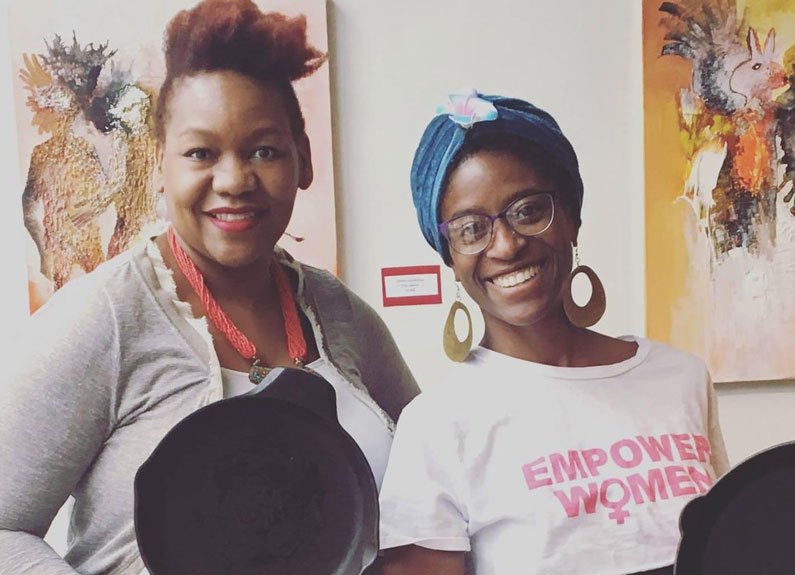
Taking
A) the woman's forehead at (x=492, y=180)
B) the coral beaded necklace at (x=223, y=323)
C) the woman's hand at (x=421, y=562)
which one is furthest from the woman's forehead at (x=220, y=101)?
the woman's hand at (x=421, y=562)

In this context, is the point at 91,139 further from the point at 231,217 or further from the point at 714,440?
the point at 714,440

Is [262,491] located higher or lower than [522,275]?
lower

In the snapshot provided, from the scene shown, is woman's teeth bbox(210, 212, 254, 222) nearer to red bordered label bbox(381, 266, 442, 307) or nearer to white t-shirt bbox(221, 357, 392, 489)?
white t-shirt bbox(221, 357, 392, 489)

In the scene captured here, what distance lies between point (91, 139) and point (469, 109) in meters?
0.76

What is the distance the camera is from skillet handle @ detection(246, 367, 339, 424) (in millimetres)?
630

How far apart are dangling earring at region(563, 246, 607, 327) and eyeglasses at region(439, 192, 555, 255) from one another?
0.24 feet

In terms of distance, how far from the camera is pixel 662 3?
1.21 metres

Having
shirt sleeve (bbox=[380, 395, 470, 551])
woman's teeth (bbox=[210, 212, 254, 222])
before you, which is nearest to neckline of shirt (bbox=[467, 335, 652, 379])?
shirt sleeve (bbox=[380, 395, 470, 551])

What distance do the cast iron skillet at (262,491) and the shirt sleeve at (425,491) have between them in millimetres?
40

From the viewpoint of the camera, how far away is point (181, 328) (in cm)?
74

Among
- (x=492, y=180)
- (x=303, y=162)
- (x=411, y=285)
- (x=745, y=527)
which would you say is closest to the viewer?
(x=745, y=527)

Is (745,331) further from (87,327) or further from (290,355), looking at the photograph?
(87,327)

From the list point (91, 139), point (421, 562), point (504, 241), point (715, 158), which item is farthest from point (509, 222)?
point (91, 139)

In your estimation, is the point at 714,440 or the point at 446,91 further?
the point at 446,91
